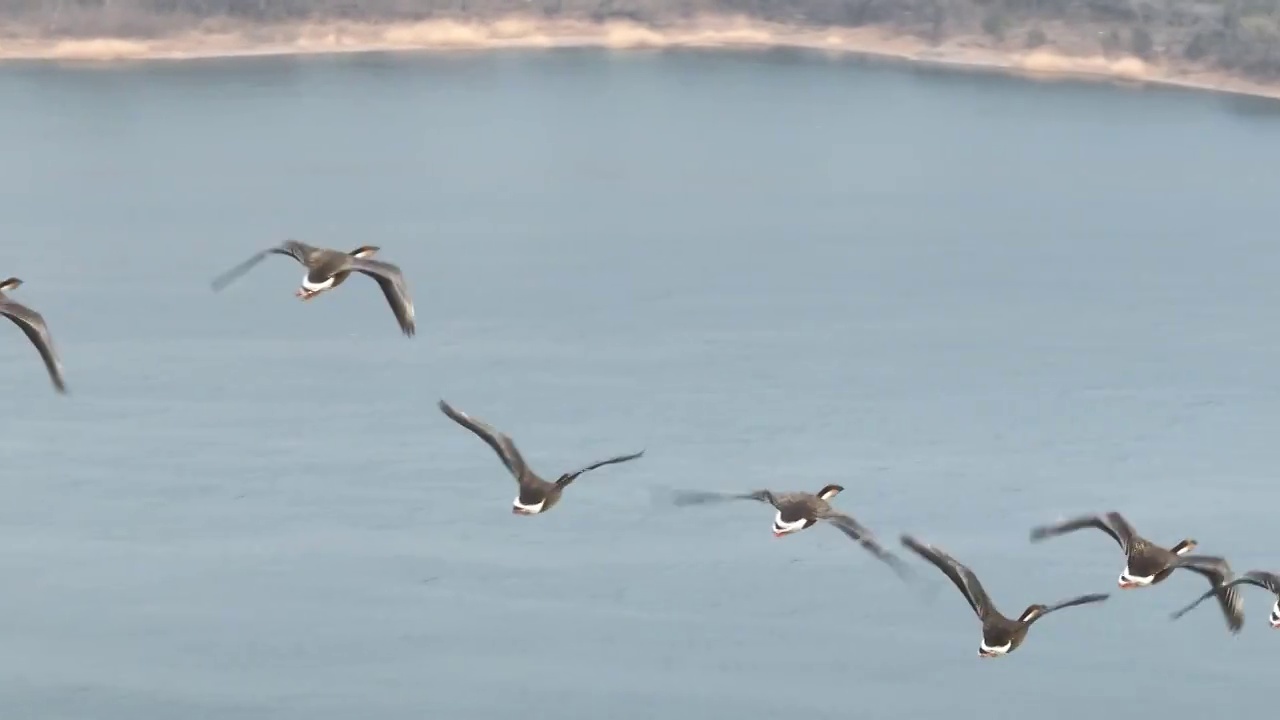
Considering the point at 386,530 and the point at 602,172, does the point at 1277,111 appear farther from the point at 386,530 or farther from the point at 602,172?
the point at 386,530

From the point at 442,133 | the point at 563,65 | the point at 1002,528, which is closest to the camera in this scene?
the point at 1002,528

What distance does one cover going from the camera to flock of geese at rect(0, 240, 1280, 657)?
593 inches

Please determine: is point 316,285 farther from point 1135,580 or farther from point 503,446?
point 1135,580

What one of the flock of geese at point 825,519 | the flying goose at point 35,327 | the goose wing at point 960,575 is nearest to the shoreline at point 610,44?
the flock of geese at point 825,519

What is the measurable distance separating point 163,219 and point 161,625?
26.0 meters

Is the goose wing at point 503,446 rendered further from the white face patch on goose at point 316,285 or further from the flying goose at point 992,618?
the flying goose at point 992,618

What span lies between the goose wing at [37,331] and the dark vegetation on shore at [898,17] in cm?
6714

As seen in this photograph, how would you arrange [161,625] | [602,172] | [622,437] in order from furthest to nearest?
[602,172] → [622,437] → [161,625]

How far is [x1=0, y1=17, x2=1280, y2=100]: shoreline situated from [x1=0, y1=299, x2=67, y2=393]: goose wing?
66.1 metres

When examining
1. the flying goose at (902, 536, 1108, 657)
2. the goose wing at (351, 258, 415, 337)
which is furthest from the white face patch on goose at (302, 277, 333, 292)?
the flying goose at (902, 536, 1108, 657)

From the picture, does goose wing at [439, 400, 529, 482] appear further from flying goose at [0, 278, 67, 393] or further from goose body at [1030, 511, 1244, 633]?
goose body at [1030, 511, 1244, 633]

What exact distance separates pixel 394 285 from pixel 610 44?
231 ft

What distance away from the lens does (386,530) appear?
3784 cm

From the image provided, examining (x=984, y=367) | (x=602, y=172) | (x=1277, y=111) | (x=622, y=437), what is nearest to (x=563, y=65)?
(x=602, y=172)
